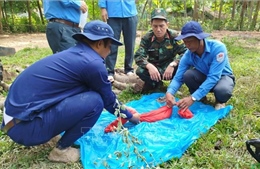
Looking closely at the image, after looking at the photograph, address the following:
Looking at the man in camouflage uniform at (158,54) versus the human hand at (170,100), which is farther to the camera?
the man in camouflage uniform at (158,54)

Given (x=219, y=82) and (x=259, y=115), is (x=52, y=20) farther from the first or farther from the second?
(x=259, y=115)

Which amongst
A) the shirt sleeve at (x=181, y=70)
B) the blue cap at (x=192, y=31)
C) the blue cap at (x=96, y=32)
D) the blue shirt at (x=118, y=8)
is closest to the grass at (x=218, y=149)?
the shirt sleeve at (x=181, y=70)

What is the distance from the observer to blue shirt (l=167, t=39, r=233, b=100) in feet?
9.10

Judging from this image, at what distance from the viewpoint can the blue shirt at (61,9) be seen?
10.5ft

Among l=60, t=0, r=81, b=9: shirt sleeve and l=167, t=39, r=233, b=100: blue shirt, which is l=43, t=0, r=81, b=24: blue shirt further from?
l=167, t=39, r=233, b=100: blue shirt

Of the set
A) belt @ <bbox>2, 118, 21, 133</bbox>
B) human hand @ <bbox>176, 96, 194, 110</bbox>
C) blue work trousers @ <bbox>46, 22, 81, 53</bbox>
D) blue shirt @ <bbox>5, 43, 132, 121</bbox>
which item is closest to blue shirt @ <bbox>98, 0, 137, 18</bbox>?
blue work trousers @ <bbox>46, 22, 81, 53</bbox>

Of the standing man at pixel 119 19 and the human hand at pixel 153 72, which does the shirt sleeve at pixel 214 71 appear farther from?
the standing man at pixel 119 19

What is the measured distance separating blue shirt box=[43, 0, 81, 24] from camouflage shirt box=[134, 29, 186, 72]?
3.04 ft

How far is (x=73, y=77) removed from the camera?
79.7 inches

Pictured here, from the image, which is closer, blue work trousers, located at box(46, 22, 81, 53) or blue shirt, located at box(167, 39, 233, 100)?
blue shirt, located at box(167, 39, 233, 100)

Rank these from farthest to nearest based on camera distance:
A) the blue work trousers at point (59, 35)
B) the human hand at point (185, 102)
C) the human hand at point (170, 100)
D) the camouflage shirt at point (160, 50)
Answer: the camouflage shirt at point (160, 50)
the blue work trousers at point (59, 35)
the human hand at point (170, 100)
the human hand at point (185, 102)

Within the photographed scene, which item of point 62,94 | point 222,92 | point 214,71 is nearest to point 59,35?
point 62,94

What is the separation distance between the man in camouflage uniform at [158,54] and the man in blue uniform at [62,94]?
1342 millimetres

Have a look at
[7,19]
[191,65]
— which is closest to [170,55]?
[191,65]
